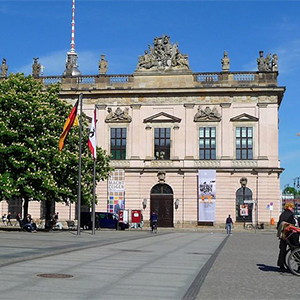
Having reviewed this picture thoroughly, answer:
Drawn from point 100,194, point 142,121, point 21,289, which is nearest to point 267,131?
point 142,121

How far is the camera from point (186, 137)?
188ft

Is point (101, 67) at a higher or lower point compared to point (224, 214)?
higher

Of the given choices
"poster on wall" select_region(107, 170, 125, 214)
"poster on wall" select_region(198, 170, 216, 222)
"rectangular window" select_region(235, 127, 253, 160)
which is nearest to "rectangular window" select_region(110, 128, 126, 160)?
"poster on wall" select_region(107, 170, 125, 214)

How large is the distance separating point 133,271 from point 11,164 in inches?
1036

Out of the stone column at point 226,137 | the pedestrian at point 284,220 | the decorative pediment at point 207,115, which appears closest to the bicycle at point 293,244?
the pedestrian at point 284,220

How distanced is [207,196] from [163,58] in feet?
49.9

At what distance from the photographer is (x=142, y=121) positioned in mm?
58188

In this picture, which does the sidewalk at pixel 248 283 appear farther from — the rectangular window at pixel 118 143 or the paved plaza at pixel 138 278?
the rectangular window at pixel 118 143

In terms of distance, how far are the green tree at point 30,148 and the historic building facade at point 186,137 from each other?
16.6m

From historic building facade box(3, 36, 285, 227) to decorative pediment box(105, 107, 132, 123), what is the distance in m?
0.11

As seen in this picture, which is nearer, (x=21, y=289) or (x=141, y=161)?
(x=21, y=289)

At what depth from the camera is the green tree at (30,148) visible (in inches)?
1500

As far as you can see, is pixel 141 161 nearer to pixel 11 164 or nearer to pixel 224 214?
pixel 224 214

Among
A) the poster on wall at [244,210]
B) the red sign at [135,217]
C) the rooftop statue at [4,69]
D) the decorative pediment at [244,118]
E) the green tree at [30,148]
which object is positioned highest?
the rooftop statue at [4,69]
